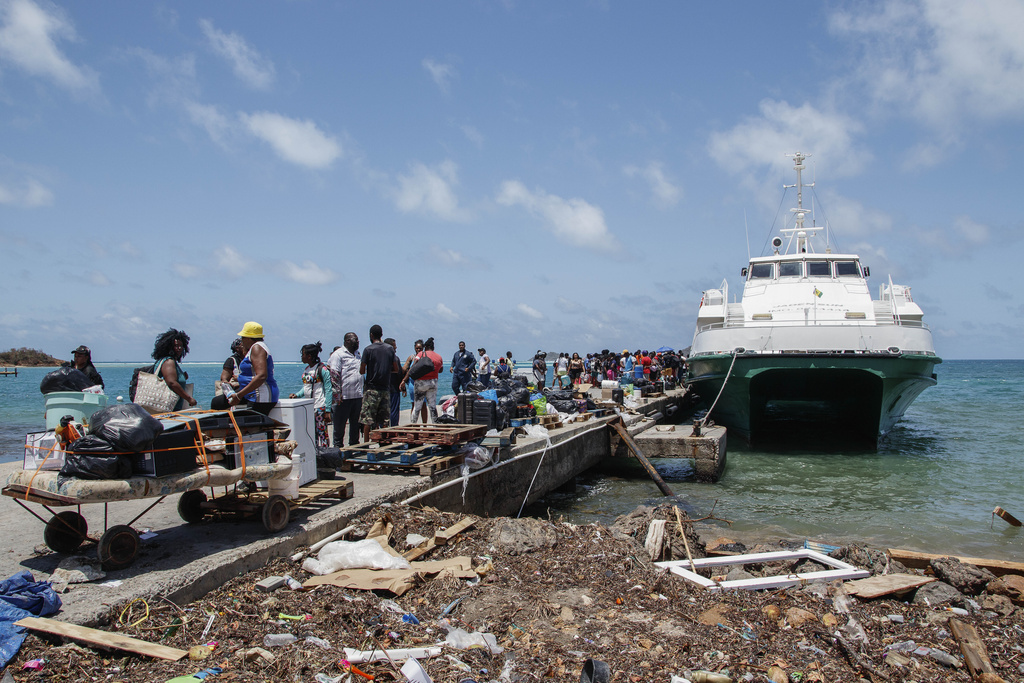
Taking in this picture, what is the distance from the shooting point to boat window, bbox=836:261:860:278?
16.6m

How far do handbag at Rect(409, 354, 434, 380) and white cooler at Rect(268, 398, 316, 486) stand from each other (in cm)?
339

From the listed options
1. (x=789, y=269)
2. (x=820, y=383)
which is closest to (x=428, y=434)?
(x=820, y=383)

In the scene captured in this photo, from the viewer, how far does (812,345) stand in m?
13.4

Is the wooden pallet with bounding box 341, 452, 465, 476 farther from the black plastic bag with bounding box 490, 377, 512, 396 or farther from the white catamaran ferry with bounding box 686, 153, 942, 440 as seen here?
the white catamaran ferry with bounding box 686, 153, 942, 440

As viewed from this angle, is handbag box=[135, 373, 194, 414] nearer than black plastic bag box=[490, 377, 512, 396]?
Yes

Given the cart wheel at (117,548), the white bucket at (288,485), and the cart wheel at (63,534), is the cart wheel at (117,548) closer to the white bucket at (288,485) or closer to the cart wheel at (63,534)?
the cart wheel at (63,534)

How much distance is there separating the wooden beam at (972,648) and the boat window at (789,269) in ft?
44.7

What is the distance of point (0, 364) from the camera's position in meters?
104

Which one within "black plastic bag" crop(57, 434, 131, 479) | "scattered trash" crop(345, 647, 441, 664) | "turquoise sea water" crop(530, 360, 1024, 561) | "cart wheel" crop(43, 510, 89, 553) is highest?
"black plastic bag" crop(57, 434, 131, 479)

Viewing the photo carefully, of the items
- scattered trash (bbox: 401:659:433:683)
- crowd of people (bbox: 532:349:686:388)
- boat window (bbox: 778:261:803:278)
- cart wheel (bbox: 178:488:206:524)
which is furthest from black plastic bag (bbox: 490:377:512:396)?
crowd of people (bbox: 532:349:686:388)

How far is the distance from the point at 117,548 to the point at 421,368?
571 centimetres

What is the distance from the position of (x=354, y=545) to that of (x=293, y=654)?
1455 millimetres

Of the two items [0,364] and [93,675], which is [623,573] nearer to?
[93,675]

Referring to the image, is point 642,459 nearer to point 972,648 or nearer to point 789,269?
point 972,648
